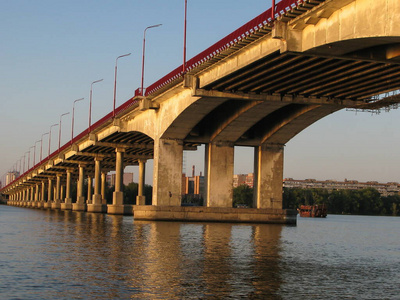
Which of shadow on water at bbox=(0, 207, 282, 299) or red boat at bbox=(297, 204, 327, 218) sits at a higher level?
red boat at bbox=(297, 204, 327, 218)

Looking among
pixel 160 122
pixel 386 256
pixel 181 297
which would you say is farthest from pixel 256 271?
pixel 160 122

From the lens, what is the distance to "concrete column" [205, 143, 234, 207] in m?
55.8

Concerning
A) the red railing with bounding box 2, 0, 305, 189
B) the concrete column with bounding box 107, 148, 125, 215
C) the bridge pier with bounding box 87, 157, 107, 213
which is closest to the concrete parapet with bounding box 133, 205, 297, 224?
the red railing with bounding box 2, 0, 305, 189

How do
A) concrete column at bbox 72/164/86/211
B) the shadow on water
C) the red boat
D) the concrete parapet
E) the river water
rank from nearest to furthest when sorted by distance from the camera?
1. the shadow on water
2. the river water
3. the concrete parapet
4. concrete column at bbox 72/164/86/211
5. the red boat

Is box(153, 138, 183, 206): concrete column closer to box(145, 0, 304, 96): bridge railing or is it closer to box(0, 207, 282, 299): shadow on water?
box(145, 0, 304, 96): bridge railing

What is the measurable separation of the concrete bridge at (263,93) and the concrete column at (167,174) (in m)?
0.08

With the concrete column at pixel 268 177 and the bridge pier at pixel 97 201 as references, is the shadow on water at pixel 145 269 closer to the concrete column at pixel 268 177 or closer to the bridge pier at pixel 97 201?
the concrete column at pixel 268 177

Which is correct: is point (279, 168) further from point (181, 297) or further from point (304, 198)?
point (304, 198)

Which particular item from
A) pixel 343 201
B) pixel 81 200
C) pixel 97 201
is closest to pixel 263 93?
pixel 97 201

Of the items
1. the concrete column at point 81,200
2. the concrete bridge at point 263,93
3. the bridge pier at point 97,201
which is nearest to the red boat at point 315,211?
the concrete column at point 81,200

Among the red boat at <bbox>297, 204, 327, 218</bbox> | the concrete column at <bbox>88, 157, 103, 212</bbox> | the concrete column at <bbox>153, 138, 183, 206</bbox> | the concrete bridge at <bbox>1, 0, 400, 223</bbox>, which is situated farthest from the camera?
the red boat at <bbox>297, 204, 327, 218</bbox>

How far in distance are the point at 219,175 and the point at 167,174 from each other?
15.0 feet

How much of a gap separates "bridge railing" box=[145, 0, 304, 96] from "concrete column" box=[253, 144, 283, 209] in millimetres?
12176

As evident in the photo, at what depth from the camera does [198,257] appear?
24.4 meters
